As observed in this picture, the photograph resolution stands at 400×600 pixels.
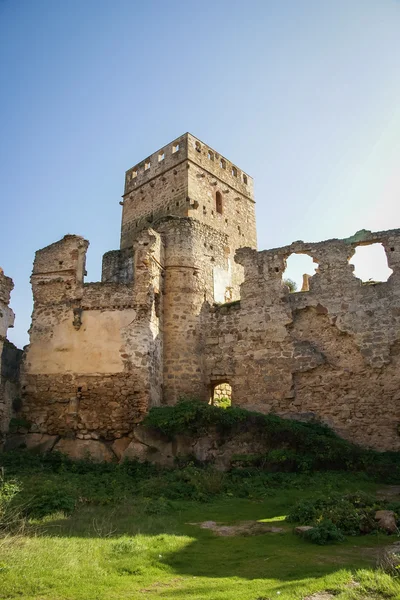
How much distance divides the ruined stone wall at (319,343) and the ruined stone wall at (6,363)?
594 centimetres

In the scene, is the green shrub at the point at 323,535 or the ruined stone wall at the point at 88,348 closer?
the green shrub at the point at 323,535

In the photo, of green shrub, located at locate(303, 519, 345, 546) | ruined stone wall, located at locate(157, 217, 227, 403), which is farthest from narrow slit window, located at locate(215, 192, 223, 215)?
green shrub, located at locate(303, 519, 345, 546)

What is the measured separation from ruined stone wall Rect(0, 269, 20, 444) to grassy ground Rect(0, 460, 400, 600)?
4.30m

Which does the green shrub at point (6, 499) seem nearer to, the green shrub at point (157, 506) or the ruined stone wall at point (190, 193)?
the green shrub at point (157, 506)

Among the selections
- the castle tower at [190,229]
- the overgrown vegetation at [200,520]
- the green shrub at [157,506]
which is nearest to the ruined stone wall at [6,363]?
the overgrown vegetation at [200,520]

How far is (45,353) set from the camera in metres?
14.1

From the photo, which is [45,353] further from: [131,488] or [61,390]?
[131,488]

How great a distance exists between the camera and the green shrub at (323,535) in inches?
261

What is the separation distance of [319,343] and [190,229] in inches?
229

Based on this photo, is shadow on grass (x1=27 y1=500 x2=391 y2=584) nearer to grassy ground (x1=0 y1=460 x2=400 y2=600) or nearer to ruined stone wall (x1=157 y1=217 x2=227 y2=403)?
grassy ground (x1=0 y1=460 x2=400 y2=600)

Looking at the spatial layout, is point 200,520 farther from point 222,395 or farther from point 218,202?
point 218,202

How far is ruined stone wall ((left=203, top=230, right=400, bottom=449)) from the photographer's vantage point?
1362cm

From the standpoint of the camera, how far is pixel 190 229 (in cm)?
1667

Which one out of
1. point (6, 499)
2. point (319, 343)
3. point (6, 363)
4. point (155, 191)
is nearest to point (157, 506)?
point (6, 499)
